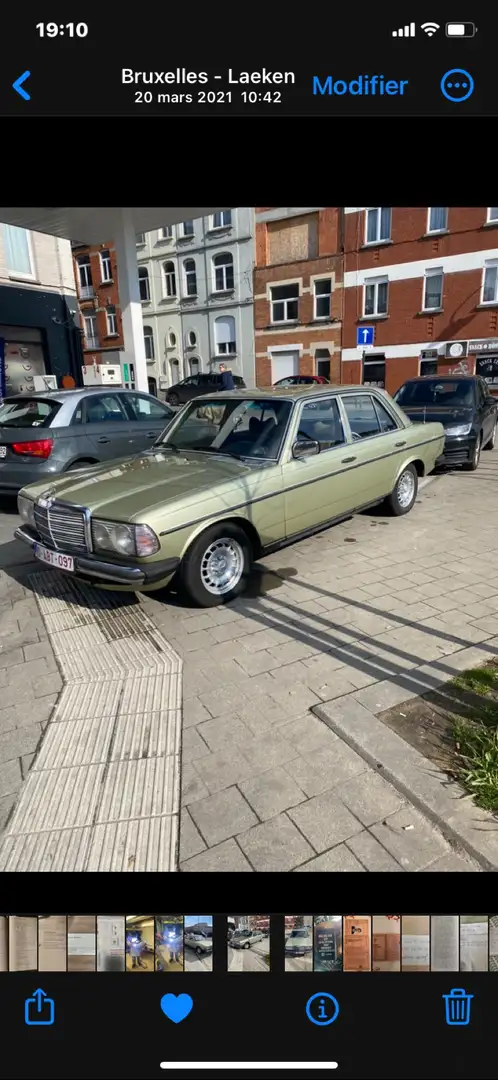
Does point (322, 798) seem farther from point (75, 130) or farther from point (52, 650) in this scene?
point (75, 130)

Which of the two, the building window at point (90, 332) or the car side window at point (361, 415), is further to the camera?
the building window at point (90, 332)

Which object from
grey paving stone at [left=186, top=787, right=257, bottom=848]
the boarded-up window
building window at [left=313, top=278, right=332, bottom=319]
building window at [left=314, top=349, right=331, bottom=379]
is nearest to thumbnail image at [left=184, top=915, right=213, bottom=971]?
grey paving stone at [left=186, top=787, right=257, bottom=848]

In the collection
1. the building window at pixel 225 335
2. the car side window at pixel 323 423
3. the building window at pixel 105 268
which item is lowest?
the car side window at pixel 323 423

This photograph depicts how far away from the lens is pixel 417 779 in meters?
2.51

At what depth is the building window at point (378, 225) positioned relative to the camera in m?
23.3

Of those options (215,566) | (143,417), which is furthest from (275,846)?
(143,417)

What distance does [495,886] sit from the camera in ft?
5.36

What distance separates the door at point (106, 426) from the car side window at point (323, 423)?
3099 millimetres

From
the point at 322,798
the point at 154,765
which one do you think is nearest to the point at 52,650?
the point at 154,765

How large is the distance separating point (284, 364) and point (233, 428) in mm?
24301

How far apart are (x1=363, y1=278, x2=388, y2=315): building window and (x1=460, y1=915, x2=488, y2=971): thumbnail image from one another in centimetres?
2591

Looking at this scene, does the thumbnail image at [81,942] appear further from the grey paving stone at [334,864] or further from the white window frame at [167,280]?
the white window frame at [167,280]
